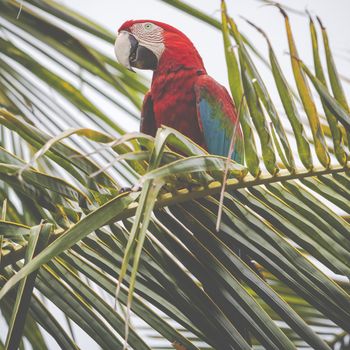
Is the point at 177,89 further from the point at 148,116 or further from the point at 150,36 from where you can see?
the point at 150,36

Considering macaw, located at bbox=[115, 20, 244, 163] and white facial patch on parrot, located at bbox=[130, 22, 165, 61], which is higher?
white facial patch on parrot, located at bbox=[130, 22, 165, 61]

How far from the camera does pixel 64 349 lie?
0.79m

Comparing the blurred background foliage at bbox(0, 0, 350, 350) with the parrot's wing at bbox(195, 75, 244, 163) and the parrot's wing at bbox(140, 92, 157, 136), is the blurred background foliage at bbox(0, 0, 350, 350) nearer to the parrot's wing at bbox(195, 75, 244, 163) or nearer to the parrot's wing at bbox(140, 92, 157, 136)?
the parrot's wing at bbox(195, 75, 244, 163)

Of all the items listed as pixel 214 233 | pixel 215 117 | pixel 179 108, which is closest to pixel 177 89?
pixel 179 108

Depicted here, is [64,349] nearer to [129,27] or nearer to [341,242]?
[341,242]

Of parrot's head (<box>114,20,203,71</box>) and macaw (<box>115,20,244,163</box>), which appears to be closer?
macaw (<box>115,20,244,163</box>)

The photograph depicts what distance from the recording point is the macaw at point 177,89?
1.44 m

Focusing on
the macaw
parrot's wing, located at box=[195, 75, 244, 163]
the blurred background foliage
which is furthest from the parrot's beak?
the blurred background foliage

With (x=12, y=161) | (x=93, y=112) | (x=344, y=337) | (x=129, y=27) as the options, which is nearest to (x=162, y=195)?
(x=12, y=161)

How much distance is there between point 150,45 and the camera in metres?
1.74

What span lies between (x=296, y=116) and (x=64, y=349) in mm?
436

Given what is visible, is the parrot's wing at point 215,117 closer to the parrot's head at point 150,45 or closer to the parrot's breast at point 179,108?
the parrot's breast at point 179,108

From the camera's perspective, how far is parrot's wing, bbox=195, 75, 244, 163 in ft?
4.66

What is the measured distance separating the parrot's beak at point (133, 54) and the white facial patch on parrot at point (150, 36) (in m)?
0.01
